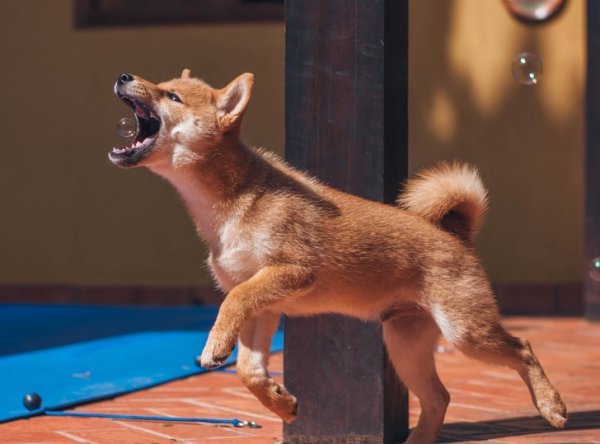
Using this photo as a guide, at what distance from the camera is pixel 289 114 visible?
468cm

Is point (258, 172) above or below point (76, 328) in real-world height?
above

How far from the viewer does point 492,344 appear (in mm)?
4367

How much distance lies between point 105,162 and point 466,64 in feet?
9.88

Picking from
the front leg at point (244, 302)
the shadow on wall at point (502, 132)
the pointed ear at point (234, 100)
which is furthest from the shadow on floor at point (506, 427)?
the shadow on wall at point (502, 132)

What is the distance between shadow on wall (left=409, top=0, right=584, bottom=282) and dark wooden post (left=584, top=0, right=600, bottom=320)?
0.56 metres

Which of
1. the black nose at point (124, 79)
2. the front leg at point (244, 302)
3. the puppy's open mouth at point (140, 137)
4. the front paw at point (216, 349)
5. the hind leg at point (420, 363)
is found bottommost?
the hind leg at point (420, 363)

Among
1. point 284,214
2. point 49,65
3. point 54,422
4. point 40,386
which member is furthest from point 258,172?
point 49,65

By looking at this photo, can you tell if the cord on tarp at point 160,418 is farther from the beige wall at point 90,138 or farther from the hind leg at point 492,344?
the beige wall at point 90,138

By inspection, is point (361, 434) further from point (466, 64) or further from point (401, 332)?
point (466, 64)

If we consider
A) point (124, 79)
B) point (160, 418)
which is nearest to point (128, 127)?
point (124, 79)

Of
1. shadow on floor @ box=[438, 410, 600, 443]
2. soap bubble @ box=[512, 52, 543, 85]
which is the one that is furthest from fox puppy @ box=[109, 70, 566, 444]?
soap bubble @ box=[512, 52, 543, 85]

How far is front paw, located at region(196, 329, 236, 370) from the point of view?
3.90 m

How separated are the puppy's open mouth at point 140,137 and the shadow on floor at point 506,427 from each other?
1581mm

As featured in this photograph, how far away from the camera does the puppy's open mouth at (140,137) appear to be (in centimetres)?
420
